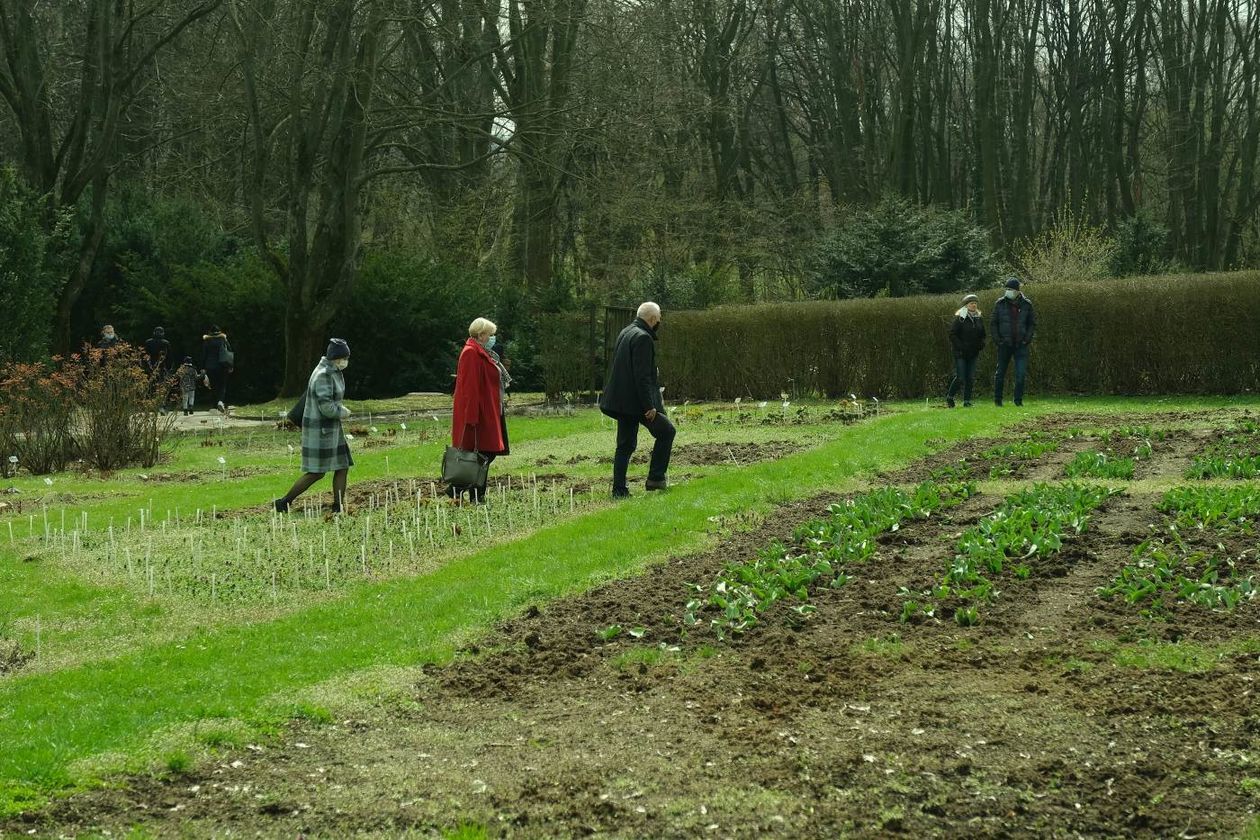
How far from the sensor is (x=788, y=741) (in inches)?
224

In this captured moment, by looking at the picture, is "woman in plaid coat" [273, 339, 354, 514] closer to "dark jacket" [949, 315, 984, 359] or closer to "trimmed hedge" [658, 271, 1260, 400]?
"dark jacket" [949, 315, 984, 359]

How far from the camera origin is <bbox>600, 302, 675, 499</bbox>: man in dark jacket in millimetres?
13086

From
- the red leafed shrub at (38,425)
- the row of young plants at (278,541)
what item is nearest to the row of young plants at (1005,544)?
the row of young plants at (278,541)

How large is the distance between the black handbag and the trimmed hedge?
45.1 ft

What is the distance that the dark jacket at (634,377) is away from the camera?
42.9ft

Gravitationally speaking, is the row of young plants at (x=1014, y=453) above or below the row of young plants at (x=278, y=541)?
above

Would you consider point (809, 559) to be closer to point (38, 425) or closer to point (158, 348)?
point (38, 425)

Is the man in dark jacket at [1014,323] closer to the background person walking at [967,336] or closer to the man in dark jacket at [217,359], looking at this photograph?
the background person walking at [967,336]

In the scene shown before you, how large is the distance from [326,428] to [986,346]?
15.5 meters

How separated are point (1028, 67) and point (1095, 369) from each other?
21382mm

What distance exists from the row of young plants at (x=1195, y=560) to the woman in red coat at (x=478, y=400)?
5832 millimetres

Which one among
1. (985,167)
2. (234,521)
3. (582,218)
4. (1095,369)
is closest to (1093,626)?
(234,521)

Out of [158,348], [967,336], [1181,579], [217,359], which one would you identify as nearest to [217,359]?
[217,359]

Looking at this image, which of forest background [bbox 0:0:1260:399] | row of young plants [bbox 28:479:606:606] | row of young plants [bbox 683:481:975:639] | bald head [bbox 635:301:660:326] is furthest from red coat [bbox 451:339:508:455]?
forest background [bbox 0:0:1260:399]
